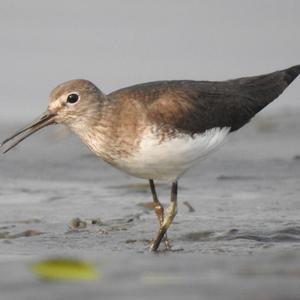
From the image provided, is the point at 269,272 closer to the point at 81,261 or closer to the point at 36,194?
the point at 81,261

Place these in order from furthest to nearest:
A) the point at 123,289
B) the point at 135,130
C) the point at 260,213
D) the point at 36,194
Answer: the point at 36,194 < the point at 260,213 < the point at 135,130 < the point at 123,289

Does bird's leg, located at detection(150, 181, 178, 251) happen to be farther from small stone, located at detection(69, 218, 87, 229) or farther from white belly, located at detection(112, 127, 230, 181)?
small stone, located at detection(69, 218, 87, 229)

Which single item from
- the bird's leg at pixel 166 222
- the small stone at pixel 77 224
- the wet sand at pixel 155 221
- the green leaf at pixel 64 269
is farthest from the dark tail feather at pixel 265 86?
the green leaf at pixel 64 269

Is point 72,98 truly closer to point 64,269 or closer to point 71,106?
point 71,106

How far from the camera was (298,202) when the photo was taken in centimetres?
902

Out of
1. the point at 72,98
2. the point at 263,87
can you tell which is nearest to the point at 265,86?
the point at 263,87

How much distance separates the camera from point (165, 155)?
7.58 metres

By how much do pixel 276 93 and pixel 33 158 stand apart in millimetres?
3187

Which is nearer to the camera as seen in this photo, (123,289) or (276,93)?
(123,289)

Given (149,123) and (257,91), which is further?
(257,91)

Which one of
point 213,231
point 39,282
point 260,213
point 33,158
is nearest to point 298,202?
point 260,213

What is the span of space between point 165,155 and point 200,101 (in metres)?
0.76

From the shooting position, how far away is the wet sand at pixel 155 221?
4.97 metres

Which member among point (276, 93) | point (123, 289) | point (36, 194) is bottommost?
point (123, 289)
